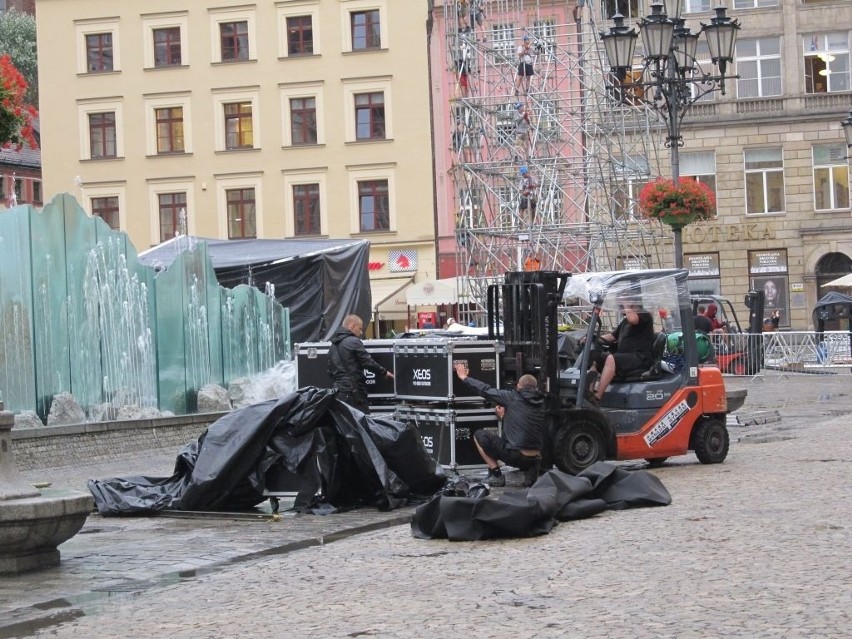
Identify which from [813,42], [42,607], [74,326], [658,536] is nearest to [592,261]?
[74,326]

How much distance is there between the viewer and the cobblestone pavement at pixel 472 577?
7227 millimetres

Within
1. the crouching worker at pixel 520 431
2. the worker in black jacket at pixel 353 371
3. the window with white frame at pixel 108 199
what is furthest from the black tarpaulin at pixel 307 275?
the window with white frame at pixel 108 199

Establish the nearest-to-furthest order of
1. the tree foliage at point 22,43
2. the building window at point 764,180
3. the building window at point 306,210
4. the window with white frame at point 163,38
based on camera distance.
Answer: the building window at point 764,180 < the building window at point 306,210 < the window with white frame at point 163,38 < the tree foliage at point 22,43

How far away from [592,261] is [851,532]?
2446 centimetres

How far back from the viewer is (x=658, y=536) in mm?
9969

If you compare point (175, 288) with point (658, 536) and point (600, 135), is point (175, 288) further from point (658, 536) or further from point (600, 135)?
point (600, 135)

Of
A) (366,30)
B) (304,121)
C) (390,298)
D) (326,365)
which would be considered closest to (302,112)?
(304,121)

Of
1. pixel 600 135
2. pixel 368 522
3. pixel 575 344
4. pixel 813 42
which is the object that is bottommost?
pixel 368 522

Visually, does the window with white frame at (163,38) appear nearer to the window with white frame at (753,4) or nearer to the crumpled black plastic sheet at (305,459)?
the window with white frame at (753,4)

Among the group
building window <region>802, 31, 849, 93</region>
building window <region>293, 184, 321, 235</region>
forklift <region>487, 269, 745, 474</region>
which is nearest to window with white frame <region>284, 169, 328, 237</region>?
building window <region>293, 184, 321, 235</region>

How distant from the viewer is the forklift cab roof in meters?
14.9

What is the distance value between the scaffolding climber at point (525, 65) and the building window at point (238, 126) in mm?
18751

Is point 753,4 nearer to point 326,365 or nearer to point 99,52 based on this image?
point 99,52

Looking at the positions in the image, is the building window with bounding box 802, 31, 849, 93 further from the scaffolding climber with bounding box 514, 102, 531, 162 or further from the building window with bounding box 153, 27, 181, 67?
the building window with bounding box 153, 27, 181, 67
